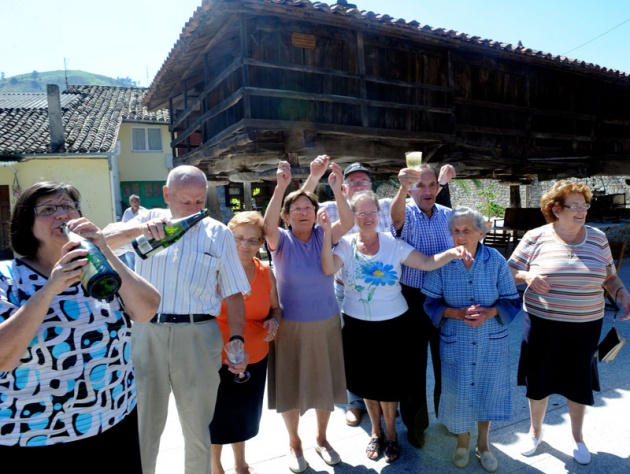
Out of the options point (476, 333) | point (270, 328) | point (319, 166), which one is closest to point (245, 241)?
point (270, 328)

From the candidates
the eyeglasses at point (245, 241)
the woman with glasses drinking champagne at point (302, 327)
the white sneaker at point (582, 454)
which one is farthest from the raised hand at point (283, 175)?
the white sneaker at point (582, 454)

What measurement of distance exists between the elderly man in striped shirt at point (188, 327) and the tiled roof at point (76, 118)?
12078 millimetres

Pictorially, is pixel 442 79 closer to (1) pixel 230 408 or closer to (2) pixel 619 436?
(2) pixel 619 436

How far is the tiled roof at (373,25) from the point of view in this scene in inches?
220

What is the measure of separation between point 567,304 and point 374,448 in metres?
1.56

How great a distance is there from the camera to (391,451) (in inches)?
109

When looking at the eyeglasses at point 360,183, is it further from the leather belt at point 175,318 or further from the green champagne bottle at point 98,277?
the green champagne bottle at point 98,277

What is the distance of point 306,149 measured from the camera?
22.6 feet

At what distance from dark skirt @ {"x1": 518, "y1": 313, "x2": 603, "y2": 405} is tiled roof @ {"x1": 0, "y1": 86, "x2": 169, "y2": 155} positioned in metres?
12.8

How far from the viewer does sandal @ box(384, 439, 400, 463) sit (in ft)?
9.01

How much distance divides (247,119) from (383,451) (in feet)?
16.3

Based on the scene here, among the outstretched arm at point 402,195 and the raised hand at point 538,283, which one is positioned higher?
the outstretched arm at point 402,195

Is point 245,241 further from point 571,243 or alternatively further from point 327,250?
point 571,243

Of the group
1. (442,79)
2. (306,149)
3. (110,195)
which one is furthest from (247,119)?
(110,195)
